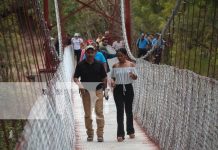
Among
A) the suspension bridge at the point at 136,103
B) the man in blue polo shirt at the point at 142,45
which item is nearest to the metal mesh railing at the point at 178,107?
the suspension bridge at the point at 136,103

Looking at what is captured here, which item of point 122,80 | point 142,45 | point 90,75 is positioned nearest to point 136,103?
point 122,80

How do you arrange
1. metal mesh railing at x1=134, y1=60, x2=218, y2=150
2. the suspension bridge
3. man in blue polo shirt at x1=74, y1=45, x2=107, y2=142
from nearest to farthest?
the suspension bridge → metal mesh railing at x1=134, y1=60, x2=218, y2=150 → man in blue polo shirt at x1=74, y1=45, x2=107, y2=142

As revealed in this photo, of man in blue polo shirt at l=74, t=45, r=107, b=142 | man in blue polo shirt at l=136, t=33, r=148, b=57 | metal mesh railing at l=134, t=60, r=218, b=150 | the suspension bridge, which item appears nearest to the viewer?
the suspension bridge

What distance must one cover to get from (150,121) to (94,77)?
42.7 inches

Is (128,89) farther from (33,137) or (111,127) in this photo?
(33,137)

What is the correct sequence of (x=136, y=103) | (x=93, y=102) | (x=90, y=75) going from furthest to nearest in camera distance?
(x=136, y=103)
(x=93, y=102)
(x=90, y=75)

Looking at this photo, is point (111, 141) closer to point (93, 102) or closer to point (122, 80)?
point (93, 102)

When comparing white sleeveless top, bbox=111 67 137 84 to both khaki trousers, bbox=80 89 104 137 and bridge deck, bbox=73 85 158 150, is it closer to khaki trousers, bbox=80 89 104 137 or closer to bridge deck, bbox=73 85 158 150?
khaki trousers, bbox=80 89 104 137

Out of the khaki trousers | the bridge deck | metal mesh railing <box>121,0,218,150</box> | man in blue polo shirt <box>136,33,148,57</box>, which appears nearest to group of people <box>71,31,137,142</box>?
the khaki trousers

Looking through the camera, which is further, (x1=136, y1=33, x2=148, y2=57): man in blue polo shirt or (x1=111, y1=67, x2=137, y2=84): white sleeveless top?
(x1=136, y1=33, x2=148, y2=57): man in blue polo shirt

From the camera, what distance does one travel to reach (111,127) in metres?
8.84

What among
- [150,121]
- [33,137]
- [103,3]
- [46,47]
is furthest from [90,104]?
[103,3]

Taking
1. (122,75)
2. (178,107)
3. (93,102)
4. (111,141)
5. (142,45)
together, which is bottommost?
(111,141)

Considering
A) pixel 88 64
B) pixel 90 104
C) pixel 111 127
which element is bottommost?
pixel 111 127
